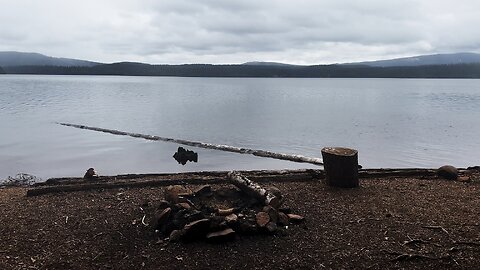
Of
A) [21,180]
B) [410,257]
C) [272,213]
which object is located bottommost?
[21,180]

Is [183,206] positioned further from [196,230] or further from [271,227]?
[271,227]

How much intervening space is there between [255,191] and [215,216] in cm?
137

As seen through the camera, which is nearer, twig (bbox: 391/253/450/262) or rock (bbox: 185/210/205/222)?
twig (bbox: 391/253/450/262)

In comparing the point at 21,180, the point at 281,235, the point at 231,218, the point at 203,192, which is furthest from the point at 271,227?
the point at 21,180

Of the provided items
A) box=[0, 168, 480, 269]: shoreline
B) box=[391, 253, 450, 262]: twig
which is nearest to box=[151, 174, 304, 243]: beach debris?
box=[0, 168, 480, 269]: shoreline

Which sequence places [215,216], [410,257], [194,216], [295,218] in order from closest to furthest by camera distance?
[410,257]
[194,216]
[215,216]
[295,218]

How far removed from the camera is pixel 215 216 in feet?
25.2

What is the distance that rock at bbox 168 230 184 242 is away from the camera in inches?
285

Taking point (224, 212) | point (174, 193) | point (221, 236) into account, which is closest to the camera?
point (221, 236)

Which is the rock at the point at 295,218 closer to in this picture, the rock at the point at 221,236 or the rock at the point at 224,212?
the rock at the point at 224,212

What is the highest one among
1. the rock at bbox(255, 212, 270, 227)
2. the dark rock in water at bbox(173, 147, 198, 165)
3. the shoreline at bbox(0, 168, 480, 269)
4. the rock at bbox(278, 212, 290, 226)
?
the rock at bbox(255, 212, 270, 227)

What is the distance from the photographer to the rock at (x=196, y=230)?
7.21 meters

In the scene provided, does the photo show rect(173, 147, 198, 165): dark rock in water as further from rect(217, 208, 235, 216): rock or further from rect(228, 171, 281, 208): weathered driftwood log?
rect(217, 208, 235, 216): rock

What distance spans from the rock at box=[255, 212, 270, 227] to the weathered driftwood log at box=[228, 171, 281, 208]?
0.47m
